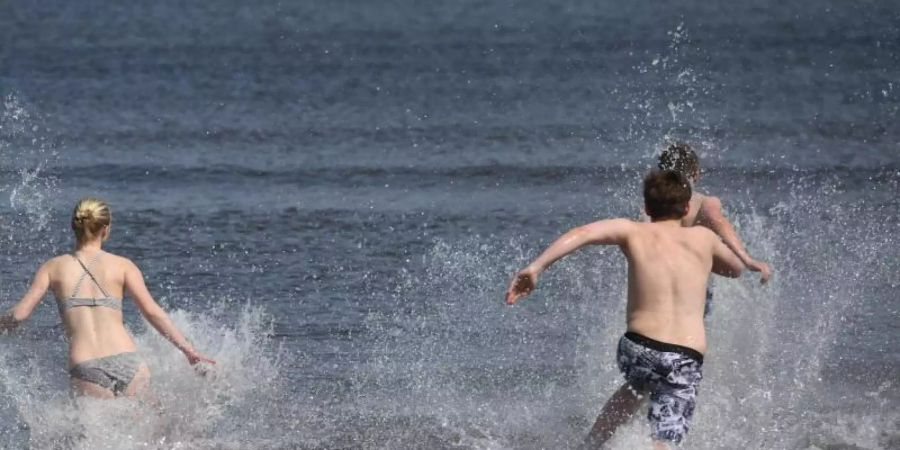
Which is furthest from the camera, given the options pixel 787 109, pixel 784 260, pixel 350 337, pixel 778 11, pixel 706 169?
pixel 778 11

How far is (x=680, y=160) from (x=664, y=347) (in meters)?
1.72

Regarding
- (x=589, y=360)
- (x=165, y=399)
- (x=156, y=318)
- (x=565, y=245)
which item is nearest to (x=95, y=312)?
(x=156, y=318)

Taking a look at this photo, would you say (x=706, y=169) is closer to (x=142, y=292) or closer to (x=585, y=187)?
(x=585, y=187)

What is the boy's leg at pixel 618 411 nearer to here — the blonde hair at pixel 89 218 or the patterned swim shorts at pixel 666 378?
the patterned swim shorts at pixel 666 378

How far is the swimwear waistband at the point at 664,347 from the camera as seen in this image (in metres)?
6.89

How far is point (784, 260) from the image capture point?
40.1 ft

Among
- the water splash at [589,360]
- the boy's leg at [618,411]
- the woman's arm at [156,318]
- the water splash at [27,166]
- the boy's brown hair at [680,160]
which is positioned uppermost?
the boy's brown hair at [680,160]

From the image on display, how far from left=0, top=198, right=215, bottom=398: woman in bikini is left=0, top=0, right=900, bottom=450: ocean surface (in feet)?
0.49

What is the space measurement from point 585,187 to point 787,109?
6.91 metres

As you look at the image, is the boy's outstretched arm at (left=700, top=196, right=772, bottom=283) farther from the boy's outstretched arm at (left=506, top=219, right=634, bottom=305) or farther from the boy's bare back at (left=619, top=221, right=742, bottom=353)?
the boy's outstretched arm at (left=506, top=219, right=634, bottom=305)

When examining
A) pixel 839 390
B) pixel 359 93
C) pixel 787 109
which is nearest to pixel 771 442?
pixel 839 390

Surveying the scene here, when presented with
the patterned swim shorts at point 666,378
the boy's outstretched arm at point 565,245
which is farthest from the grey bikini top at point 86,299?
the patterned swim shorts at point 666,378

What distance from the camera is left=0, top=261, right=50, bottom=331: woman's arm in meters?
7.56

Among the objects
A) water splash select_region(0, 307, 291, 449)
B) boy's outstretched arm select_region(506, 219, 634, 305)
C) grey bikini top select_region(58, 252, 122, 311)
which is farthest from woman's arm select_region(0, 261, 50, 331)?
boy's outstretched arm select_region(506, 219, 634, 305)
